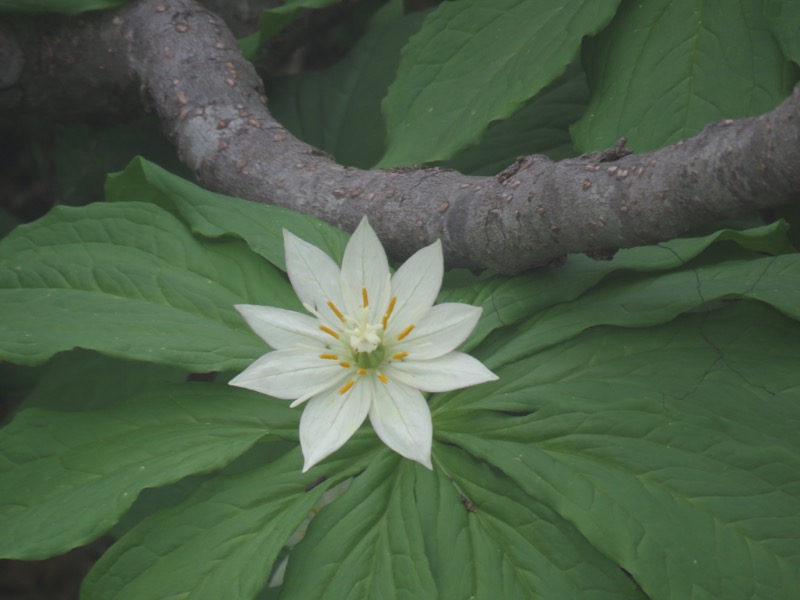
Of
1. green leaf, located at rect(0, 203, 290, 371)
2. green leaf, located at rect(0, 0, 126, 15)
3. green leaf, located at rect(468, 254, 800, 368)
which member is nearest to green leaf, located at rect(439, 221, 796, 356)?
green leaf, located at rect(468, 254, 800, 368)

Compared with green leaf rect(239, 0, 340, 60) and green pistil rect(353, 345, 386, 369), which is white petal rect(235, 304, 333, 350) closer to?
green pistil rect(353, 345, 386, 369)

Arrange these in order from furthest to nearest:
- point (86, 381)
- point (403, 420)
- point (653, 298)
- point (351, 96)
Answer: point (351, 96) → point (86, 381) → point (653, 298) → point (403, 420)

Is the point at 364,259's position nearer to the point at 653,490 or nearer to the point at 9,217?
the point at 653,490

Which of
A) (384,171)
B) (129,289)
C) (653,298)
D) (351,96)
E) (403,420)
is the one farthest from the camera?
(351,96)

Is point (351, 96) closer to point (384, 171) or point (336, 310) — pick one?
point (384, 171)

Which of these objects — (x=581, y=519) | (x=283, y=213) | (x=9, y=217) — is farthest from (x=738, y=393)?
(x=9, y=217)

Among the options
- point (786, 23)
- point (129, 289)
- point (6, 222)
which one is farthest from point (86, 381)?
point (786, 23)
